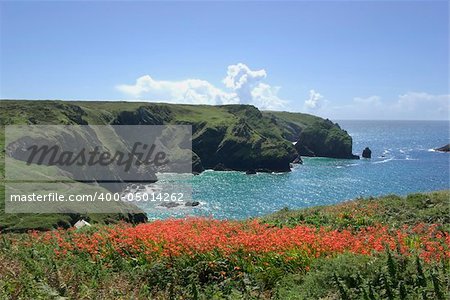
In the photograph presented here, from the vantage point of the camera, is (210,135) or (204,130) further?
(204,130)

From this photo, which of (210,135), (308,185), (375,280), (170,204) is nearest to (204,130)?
(210,135)

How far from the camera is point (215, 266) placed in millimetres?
11383

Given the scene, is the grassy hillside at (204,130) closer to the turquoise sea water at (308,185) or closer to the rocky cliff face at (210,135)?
the rocky cliff face at (210,135)

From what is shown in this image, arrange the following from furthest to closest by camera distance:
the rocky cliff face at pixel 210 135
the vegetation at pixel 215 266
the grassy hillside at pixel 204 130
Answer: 1. the rocky cliff face at pixel 210 135
2. the grassy hillside at pixel 204 130
3. the vegetation at pixel 215 266

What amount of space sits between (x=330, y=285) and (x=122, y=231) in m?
8.25

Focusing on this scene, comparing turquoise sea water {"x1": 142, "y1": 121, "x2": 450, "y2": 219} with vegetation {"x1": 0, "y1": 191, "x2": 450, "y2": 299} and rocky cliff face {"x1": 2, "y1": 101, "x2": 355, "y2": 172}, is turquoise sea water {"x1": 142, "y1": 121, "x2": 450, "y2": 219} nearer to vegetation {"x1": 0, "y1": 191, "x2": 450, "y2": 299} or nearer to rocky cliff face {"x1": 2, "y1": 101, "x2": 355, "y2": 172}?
rocky cliff face {"x1": 2, "y1": 101, "x2": 355, "y2": 172}

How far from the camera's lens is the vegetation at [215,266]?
8.47m

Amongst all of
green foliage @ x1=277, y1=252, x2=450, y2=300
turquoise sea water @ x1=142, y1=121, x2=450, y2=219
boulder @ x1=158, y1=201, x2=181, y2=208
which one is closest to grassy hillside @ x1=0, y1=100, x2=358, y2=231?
turquoise sea water @ x1=142, y1=121, x2=450, y2=219

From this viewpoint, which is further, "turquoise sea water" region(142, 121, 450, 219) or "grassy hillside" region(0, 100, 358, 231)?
"grassy hillside" region(0, 100, 358, 231)

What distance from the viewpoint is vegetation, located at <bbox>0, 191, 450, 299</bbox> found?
27.8 ft

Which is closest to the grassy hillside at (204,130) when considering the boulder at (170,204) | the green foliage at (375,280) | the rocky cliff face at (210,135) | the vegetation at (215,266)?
the rocky cliff face at (210,135)

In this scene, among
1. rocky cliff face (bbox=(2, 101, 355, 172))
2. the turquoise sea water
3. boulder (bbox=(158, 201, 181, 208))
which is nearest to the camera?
the turquoise sea water

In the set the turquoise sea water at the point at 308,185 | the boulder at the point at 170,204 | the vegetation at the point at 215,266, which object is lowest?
the boulder at the point at 170,204

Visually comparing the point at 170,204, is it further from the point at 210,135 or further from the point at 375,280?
the point at 210,135
